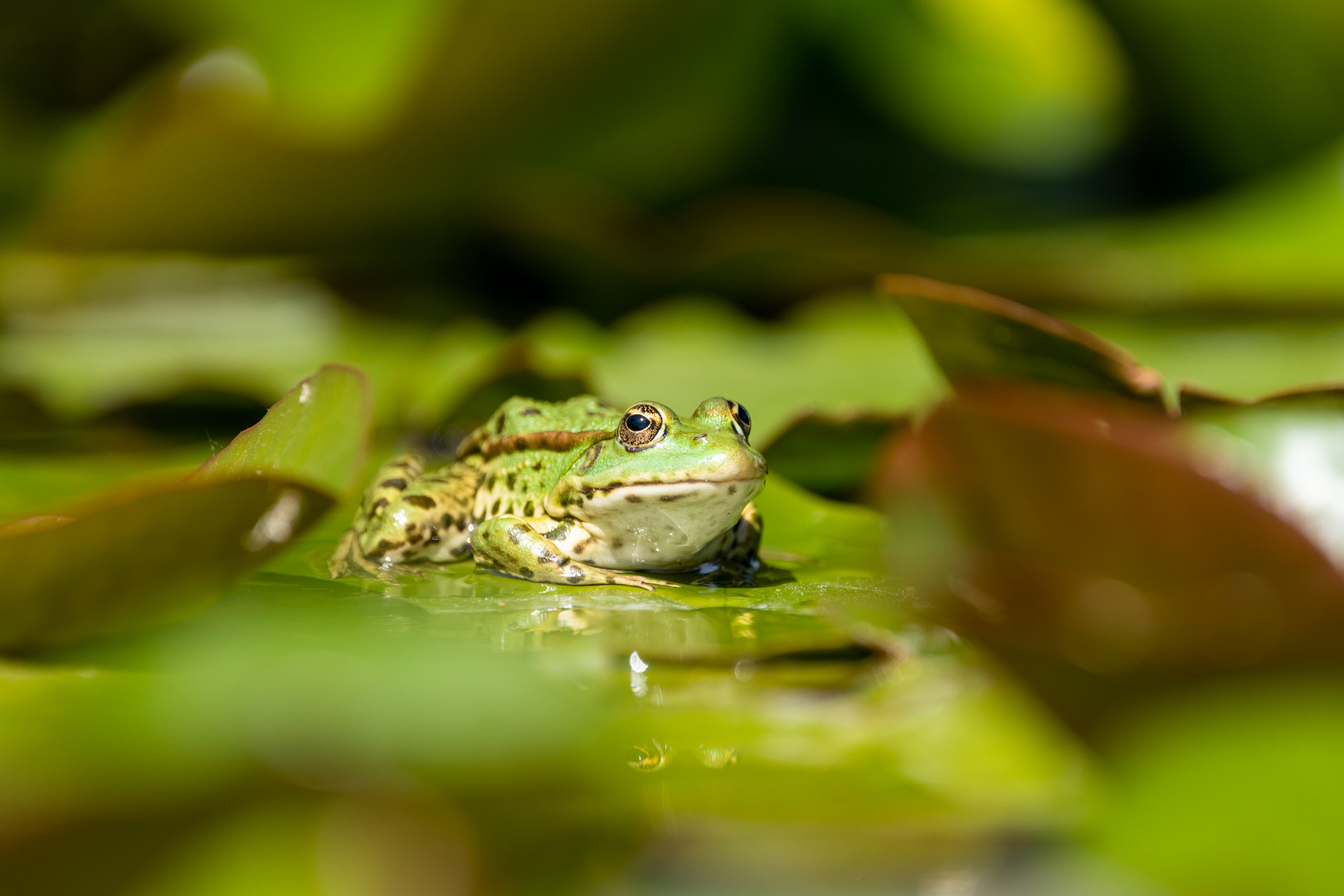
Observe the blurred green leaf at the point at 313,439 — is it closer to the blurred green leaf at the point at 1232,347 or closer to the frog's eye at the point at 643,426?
the frog's eye at the point at 643,426

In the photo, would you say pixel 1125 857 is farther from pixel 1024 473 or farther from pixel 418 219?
pixel 418 219

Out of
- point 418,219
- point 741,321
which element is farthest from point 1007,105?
point 418,219

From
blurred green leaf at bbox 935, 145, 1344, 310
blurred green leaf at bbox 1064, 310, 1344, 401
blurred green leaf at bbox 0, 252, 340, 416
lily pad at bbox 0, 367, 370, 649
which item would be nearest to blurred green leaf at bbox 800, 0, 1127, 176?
blurred green leaf at bbox 935, 145, 1344, 310

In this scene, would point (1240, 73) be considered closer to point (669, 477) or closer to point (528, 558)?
point (669, 477)

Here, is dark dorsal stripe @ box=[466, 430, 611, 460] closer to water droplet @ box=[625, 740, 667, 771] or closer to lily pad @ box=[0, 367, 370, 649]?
lily pad @ box=[0, 367, 370, 649]

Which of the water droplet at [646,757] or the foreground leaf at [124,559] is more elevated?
the foreground leaf at [124,559]

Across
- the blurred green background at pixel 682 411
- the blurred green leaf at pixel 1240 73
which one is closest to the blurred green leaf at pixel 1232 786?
the blurred green background at pixel 682 411

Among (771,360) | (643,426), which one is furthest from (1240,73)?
(643,426)
